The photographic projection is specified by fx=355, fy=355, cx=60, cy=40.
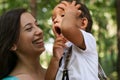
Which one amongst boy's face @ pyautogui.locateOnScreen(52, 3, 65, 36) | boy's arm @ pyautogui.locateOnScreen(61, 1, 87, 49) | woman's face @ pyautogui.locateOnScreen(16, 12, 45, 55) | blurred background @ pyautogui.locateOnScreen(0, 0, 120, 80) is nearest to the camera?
boy's arm @ pyautogui.locateOnScreen(61, 1, 87, 49)

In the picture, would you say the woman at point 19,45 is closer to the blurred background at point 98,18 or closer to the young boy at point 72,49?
the young boy at point 72,49

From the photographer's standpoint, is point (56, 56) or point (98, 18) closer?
point (56, 56)

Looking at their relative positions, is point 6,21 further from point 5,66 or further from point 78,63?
point 78,63

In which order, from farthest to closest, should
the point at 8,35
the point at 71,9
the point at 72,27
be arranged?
the point at 8,35 < the point at 71,9 < the point at 72,27

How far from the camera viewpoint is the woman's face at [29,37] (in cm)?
256

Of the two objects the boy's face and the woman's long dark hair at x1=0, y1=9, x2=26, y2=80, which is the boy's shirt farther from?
the woman's long dark hair at x1=0, y1=9, x2=26, y2=80

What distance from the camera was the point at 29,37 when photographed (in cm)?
257

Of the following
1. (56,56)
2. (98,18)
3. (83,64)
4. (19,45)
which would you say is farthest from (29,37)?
(98,18)

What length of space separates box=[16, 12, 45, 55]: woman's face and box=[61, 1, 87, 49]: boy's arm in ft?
1.05

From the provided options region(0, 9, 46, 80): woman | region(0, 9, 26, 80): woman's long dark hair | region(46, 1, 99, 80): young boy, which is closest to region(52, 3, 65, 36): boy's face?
region(46, 1, 99, 80): young boy

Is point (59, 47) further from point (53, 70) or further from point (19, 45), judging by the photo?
point (19, 45)

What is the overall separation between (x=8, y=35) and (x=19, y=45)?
11 cm

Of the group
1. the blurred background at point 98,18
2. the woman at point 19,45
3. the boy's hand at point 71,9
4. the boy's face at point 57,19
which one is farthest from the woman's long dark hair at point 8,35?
the blurred background at point 98,18

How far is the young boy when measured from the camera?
7.44ft
